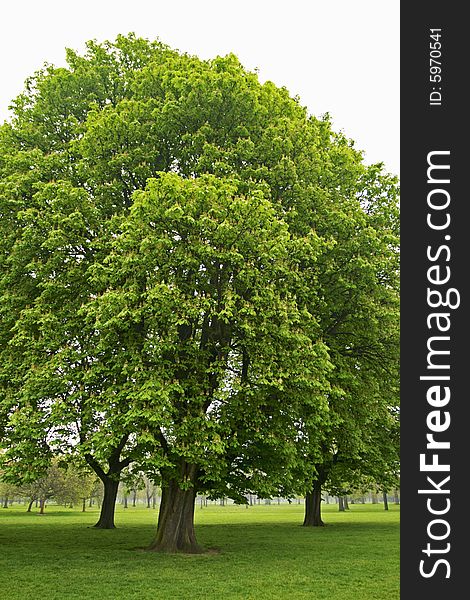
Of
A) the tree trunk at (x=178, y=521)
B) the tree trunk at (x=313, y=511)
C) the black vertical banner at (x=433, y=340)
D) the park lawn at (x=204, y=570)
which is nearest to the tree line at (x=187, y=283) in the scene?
the tree trunk at (x=178, y=521)

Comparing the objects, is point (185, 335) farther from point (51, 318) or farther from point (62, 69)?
point (62, 69)

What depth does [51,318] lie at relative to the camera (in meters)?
20.8

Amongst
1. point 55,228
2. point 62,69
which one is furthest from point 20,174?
point 62,69

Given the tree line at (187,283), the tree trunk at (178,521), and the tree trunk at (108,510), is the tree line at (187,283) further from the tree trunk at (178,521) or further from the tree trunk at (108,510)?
the tree trunk at (108,510)

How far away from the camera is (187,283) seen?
20859 millimetres

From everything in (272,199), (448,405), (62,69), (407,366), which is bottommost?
(448,405)

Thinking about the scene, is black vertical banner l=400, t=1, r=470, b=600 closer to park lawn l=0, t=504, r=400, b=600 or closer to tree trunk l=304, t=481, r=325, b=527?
park lawn l=0, t=504, r=400, b=600

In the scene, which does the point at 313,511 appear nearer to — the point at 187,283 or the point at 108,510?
the point at 108,510

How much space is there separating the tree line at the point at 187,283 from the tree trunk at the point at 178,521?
7 cm

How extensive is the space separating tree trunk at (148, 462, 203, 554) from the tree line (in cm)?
7

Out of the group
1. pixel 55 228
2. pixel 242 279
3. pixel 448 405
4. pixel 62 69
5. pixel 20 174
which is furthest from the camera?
pixel 62 69

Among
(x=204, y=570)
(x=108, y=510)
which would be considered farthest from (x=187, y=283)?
(x=108, y=510)

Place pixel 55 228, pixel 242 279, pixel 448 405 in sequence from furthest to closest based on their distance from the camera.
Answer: pixel 55 228 < pixel 242 279 < pixel 448 405

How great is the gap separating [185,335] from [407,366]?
14.9 meters
